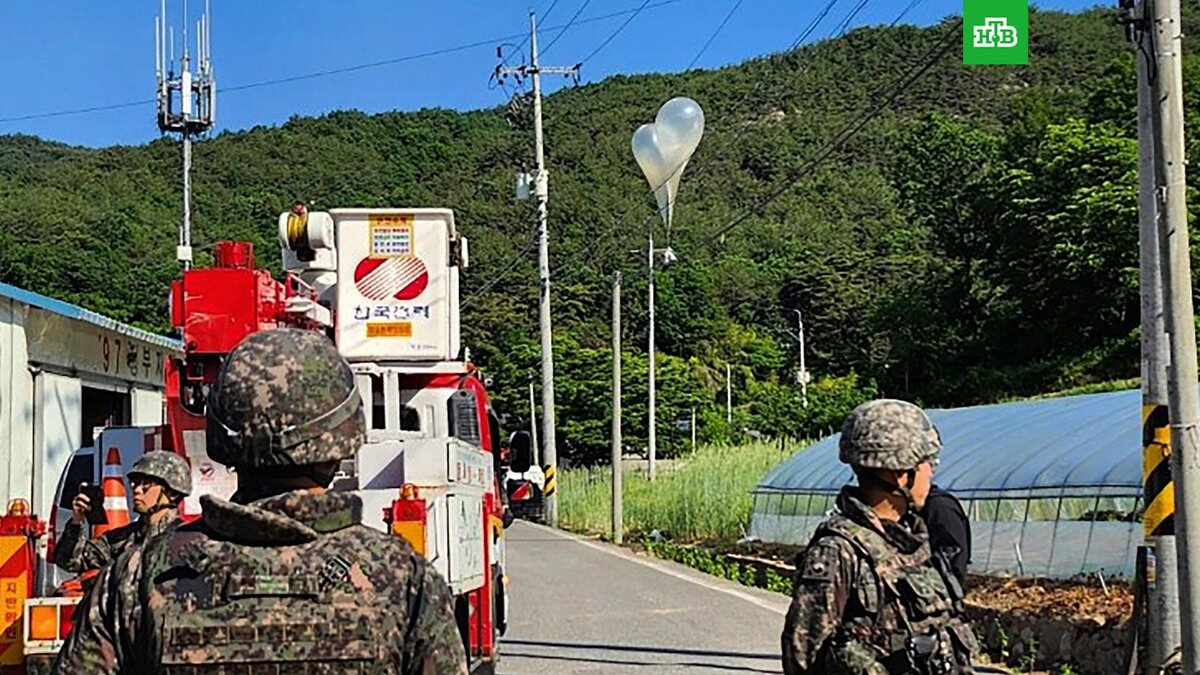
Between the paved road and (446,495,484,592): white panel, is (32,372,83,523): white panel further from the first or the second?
(446,495,484,592): white panel

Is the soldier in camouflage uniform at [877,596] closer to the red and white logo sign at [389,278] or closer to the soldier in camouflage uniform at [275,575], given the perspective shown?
the soldier in camouflage uniform at [275,575]

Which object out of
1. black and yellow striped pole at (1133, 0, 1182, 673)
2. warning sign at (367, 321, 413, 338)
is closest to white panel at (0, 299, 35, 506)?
warning sign at (367, 321, 413, 338)

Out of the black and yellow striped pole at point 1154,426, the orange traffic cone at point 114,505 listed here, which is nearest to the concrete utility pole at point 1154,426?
the black and yellow striped pole at point 1154,426

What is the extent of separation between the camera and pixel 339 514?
9.82 feet

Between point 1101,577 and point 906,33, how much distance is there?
65151mm

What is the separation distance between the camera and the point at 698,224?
228 ft

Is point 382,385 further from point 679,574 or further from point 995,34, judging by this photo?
point 679,574

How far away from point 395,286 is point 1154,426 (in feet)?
17.9

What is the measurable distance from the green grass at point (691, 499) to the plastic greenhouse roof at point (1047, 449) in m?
10.7

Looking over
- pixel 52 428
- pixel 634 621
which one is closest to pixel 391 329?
pixel 52 428

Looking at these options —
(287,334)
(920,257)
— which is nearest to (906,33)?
(920,257)

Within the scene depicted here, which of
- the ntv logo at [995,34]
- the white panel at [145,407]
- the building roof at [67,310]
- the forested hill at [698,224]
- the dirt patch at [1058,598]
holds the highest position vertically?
the forested hill at [698,224]

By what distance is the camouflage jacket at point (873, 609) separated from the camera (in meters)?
4.43

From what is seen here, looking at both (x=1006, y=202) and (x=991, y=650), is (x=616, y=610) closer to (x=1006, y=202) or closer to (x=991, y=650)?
(x=991, y=650)
